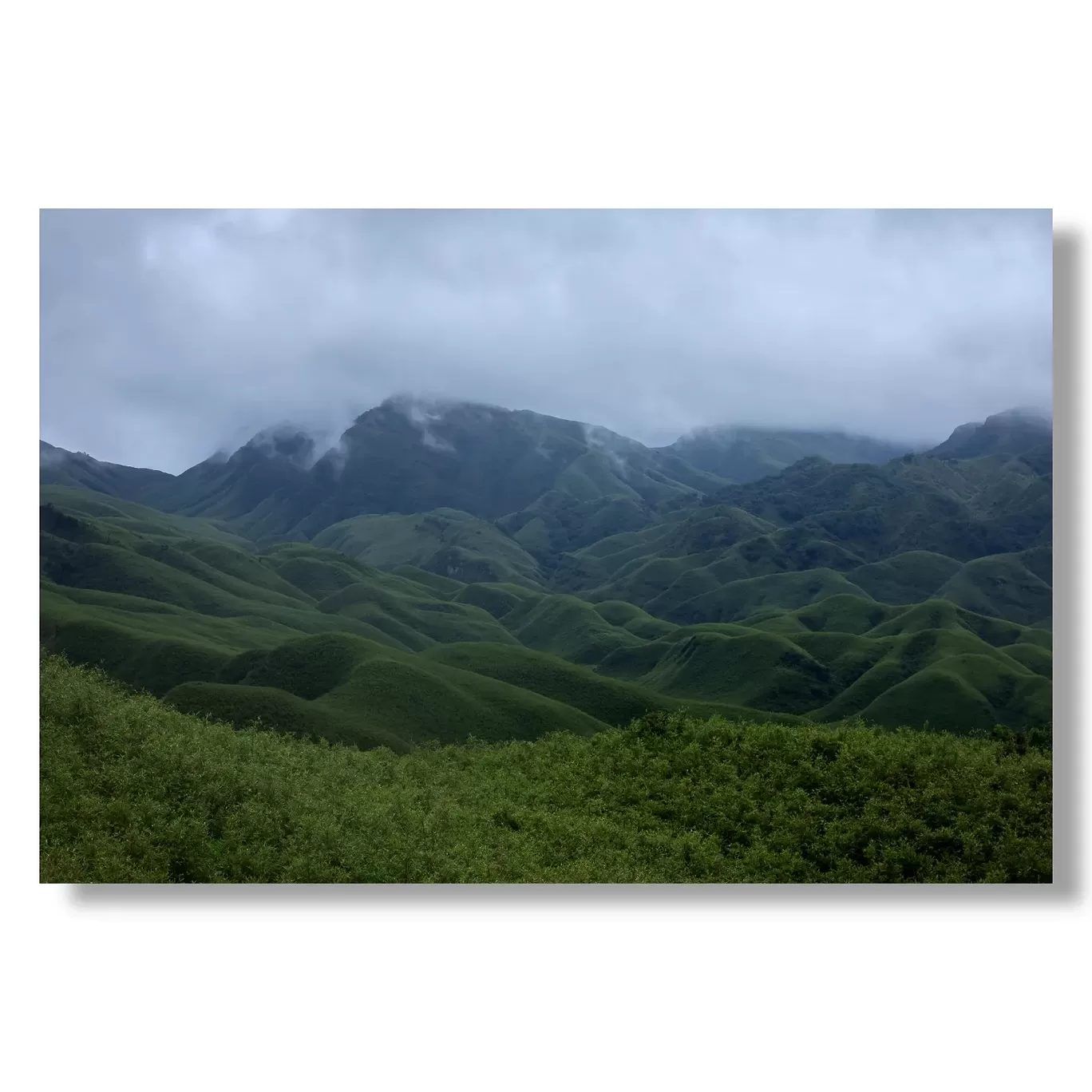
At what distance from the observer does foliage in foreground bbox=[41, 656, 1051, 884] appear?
5.73m

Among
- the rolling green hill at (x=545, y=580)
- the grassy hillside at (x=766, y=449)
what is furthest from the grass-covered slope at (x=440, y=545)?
the grassy hillside at (x=766, y=449)

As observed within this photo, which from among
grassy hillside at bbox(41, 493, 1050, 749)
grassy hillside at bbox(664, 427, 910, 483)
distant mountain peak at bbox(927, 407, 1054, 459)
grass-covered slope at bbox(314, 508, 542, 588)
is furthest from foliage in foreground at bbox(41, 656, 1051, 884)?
grassy hillside at bbox(664, 427, 910, 483)

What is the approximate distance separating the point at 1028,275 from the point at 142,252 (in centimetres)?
597

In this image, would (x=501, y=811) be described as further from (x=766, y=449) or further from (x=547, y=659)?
(x=766, y=449)

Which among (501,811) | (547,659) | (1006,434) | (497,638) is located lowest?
(501,811)

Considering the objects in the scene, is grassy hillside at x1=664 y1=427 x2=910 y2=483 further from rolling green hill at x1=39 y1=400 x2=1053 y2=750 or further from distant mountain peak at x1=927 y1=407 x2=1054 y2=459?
distant mountain peak at x1=927 y1=407 x2=1054 y2=459

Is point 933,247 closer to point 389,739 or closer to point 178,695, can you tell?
point 389,739

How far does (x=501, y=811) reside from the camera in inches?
245

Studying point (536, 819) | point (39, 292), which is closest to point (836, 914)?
point (536, 819)

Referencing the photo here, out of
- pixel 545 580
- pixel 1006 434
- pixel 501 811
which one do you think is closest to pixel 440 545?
pixel 545 580

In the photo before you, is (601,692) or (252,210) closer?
(252,210)

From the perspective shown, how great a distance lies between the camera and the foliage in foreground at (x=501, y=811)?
5.73m

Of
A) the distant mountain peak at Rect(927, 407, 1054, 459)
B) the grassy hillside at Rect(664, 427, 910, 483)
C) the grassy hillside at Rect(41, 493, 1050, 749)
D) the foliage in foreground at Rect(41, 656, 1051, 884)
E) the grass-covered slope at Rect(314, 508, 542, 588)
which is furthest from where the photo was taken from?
the grass-covered slope at Rect(314, 508, 542, 588)

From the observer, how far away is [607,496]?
7.86 m
